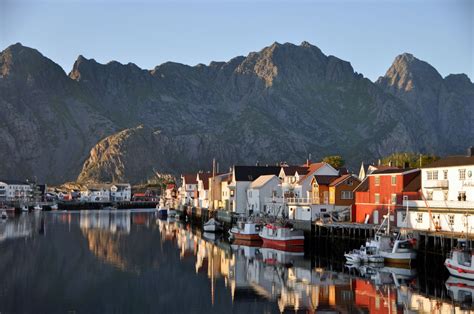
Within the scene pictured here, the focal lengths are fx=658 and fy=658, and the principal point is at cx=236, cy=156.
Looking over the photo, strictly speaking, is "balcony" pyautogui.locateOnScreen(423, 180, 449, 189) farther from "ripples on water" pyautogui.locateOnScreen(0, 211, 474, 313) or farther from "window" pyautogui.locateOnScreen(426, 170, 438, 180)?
"ripples on water" pyautogui.locateOnScreen(0, 211, 474, 313)

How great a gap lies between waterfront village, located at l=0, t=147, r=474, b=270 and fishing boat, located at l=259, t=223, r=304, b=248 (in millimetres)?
120

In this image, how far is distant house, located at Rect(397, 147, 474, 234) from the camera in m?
61.7

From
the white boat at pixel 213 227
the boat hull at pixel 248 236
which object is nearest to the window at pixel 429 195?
the boat hull at pixel 248 236

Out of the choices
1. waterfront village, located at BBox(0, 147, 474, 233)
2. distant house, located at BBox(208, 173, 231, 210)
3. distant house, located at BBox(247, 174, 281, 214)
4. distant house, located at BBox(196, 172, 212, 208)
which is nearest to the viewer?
waterfront village, located at BBox(0, 147, 474, 233)

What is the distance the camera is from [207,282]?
5775 centimetres

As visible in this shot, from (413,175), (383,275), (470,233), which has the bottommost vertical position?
(383,275)

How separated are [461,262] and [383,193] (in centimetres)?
2358

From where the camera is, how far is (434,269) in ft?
194

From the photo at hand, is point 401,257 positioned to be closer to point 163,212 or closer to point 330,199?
point 330,199

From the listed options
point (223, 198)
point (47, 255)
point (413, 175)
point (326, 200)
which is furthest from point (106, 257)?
point (223, 198)

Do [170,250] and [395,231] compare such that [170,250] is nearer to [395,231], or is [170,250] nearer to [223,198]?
[395,231]

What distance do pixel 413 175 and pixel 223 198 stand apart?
55.5 meters

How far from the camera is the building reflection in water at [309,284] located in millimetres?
45781

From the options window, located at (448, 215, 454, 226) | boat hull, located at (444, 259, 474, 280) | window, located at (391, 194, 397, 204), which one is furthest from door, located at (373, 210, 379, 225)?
boat hull, located at (444, 259, 474, 280)
